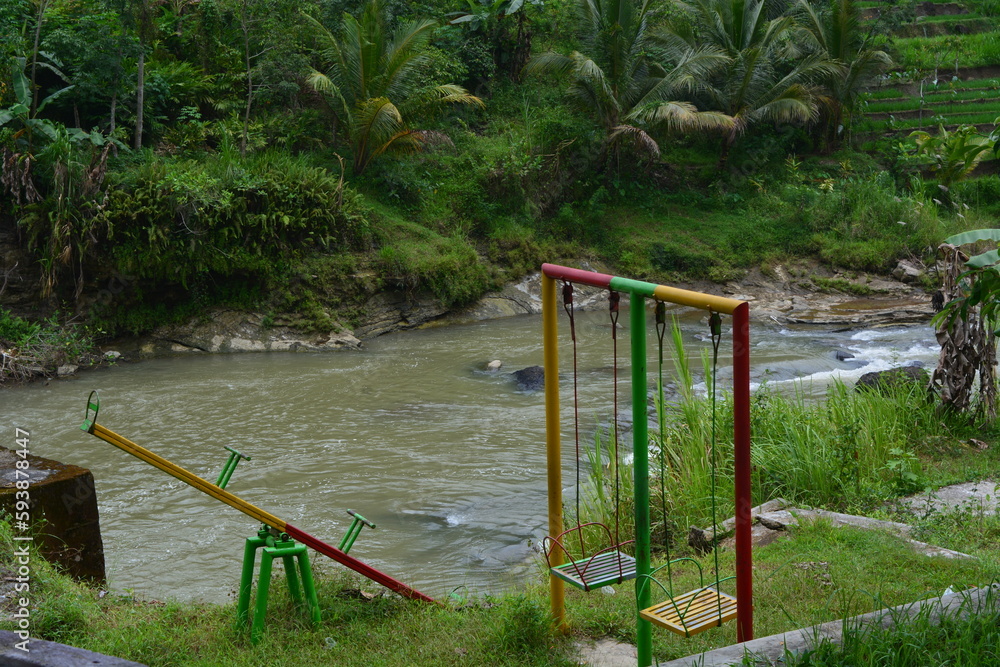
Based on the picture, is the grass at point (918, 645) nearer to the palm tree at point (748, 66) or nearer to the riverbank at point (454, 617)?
the riverbank at point (454, 617)

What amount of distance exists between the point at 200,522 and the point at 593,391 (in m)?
5.64

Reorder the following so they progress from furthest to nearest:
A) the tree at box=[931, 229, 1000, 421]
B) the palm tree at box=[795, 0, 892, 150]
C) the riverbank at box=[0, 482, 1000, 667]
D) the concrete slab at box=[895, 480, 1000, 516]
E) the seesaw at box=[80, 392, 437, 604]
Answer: the palm tree at box=[795, 0, 892, 150] < the tree at box=[931, 229, 1000, 421] < the concrete slab at box=[895, 480, 1000, 516] < the riverbank at box=[0, 482, 1000, 667] < the seesaw at box=[80, 392, 437, 604]

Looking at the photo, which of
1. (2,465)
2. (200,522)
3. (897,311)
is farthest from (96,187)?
(897,311)

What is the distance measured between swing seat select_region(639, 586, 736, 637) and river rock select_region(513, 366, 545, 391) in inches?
315

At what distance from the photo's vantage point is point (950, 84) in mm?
24797

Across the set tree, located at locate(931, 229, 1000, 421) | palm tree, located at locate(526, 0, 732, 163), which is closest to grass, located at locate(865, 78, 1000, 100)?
palm tree, located at locate(526, 0, 732, 163)

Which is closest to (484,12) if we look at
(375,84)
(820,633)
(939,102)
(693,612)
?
(375,84)

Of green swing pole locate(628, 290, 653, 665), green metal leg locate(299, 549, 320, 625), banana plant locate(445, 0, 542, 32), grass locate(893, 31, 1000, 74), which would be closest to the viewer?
green swing pole locate(628, 290, 653, 665)

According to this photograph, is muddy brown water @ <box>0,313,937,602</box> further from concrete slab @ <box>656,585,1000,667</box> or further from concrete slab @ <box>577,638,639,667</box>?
concrete slab @ <box>656,585,1000,667</box>

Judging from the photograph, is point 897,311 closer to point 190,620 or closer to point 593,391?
point 593,391

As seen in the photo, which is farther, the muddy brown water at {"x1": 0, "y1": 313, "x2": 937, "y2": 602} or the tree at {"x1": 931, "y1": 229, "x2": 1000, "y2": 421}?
the tree at {"x1": 931, "y1": 229, "x2": 1000, "y2": 421}
